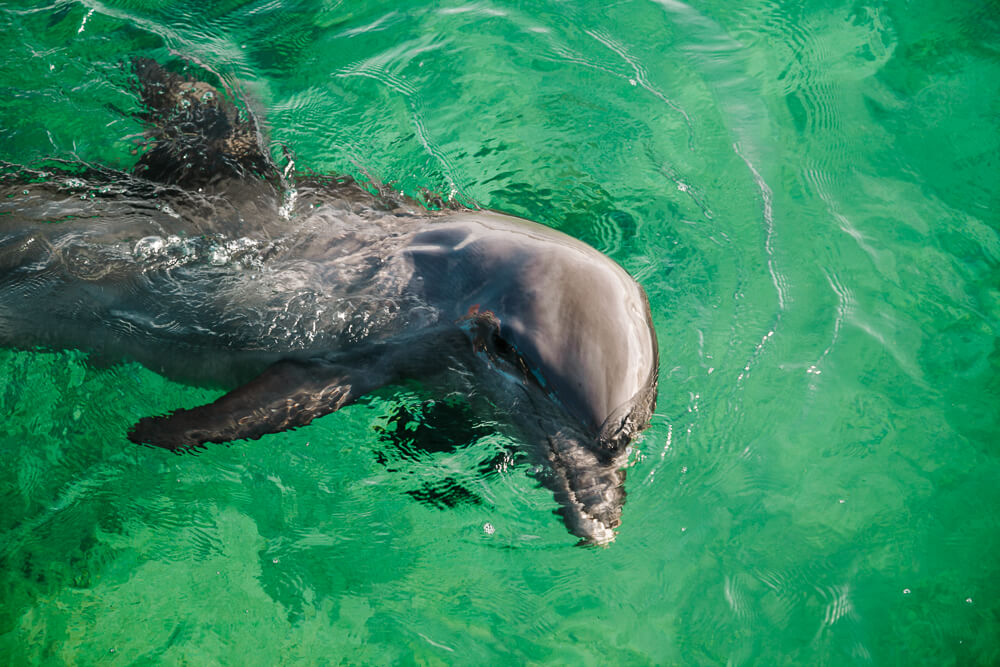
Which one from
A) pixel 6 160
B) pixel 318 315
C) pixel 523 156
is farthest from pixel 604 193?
pixel 6 160

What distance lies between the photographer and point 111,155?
527 cm

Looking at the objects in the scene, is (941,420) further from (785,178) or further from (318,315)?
(318,315)

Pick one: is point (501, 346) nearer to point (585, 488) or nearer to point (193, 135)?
point (585, 488)

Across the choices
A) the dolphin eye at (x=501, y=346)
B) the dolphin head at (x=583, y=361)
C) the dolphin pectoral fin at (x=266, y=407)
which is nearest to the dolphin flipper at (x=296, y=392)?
the dolphin pectoral fin at (x=266, y=407)

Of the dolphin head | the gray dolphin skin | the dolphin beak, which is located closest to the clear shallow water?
the dolphin beak

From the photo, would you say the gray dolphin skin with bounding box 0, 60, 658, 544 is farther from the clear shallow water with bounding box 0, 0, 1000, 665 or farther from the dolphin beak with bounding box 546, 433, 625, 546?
the clear shallow water with bounding box 0, 0, 1000, 665

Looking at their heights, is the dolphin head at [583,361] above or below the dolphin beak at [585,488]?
above

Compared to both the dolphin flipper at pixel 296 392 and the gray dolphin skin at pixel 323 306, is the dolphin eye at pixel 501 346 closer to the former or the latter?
the gray dolphin skin at pixel 323 306

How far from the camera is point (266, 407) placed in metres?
3.89

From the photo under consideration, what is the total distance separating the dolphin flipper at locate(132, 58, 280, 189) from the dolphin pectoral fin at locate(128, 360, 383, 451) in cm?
138

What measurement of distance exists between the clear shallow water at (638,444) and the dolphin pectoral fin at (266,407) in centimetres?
39

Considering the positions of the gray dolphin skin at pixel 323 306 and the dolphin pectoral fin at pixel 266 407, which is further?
the dolphin pectoral fin at pixel 266 407

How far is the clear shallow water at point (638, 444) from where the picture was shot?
416 cm

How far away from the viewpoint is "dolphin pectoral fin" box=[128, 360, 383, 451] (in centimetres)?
387
